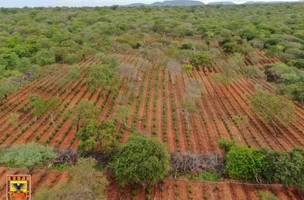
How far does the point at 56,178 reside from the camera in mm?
16328

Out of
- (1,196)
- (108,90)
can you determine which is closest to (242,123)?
(108,90)

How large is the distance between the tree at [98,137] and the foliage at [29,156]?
84.1 inches

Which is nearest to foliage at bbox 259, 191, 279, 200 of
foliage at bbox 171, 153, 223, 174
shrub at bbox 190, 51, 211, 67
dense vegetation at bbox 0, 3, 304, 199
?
dense vegetation at bbox 0, 3, 304, 199

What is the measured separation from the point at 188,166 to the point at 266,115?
10116 mm

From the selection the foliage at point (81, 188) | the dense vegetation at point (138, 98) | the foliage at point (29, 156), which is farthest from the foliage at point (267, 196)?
the foliage at point (29, 156)

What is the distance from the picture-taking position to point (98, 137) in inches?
678

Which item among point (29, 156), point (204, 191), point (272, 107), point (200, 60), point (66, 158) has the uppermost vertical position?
point (200, 60)

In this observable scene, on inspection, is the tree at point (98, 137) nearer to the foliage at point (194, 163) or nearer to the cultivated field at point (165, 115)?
the cultivated field at point (165, 115)

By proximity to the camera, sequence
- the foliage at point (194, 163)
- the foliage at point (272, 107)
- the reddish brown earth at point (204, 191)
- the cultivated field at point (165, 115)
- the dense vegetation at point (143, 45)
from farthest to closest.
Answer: the dense vegetation at point (143, 45) → the foliage at point (272, 107) → the cultivated field at point (165, 115) → the foliage at point (194, 163) → the reddish brown earth at point (204, 191)

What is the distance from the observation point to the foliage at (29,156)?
15.6 meters

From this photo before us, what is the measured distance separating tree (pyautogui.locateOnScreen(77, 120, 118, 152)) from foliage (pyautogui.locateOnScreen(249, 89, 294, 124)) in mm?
13274

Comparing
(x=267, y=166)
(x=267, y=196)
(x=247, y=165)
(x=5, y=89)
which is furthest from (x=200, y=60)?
(x=267, y=196)

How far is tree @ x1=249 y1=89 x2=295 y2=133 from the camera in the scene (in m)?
22.0

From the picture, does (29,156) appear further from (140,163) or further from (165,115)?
(165,115)
